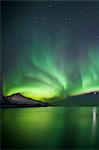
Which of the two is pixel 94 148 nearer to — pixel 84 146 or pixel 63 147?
pixel 84 146

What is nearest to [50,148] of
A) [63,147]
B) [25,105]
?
[63,147]

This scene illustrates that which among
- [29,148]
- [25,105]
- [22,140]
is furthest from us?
[25,105]

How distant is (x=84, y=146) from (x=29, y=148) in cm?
152

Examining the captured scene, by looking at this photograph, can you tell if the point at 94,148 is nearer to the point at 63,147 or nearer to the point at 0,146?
the point at 63,147

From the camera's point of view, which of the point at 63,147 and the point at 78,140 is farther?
the point at 78,140

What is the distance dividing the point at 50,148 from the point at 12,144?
3.36 ft

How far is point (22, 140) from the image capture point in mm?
7688

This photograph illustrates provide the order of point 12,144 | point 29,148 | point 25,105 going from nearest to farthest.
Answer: point 29,148 < point 12,144 < point 25,105

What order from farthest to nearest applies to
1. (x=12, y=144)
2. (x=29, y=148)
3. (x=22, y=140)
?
(x=22, y=140) → (x=12, y=144) → (x=29, y=148)

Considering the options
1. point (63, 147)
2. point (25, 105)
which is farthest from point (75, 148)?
point (25, 105)

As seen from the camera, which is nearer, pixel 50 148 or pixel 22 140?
pixel 50 148

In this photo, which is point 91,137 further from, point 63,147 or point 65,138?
point 63,147

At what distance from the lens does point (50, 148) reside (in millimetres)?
6906

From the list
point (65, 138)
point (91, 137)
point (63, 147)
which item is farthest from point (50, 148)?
point (91, 137)
